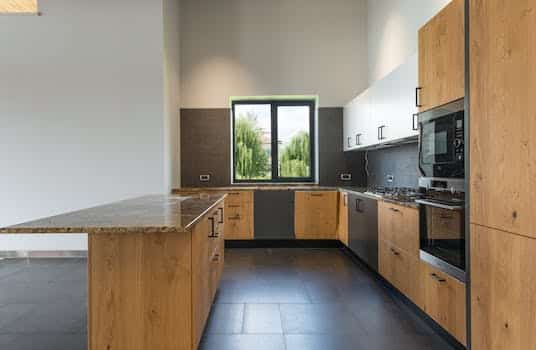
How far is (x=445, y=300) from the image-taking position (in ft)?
7.34

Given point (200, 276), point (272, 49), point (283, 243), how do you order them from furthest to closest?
1. point (272, 49)
2. point (283, 243)
3. point (200, 276)

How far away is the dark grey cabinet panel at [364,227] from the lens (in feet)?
11.7

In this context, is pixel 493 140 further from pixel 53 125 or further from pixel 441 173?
pixel 53 125

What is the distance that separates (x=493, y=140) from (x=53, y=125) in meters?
4.75

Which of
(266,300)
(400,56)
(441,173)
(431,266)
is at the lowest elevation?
(266,300)

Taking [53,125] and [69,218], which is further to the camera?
[53,125]

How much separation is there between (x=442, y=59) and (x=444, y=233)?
3.46 ft

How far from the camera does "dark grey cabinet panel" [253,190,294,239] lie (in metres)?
5.09

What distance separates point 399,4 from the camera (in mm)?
4156

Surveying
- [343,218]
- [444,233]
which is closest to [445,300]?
[444,233]

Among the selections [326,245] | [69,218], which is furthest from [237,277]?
[69,218]

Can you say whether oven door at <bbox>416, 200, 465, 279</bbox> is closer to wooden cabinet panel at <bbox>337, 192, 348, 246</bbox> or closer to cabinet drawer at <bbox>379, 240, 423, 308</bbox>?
cabinet drawer at <bbox>379, 240, 423, 308</bbox>

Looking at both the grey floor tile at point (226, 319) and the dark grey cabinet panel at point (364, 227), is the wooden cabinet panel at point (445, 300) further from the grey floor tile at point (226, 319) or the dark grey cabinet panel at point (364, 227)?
the grey floor tile at point (226, 319)

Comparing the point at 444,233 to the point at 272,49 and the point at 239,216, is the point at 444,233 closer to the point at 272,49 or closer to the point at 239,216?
the point at 239,216
